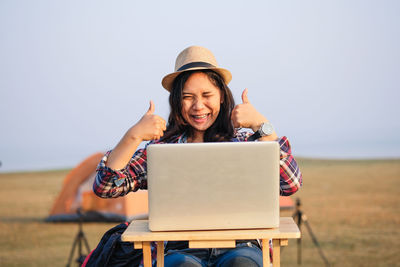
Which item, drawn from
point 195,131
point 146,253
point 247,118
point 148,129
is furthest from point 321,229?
point 146,253

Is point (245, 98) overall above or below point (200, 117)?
above

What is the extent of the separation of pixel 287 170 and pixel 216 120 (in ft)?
2.06

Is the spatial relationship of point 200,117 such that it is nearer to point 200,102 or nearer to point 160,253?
point 200,102

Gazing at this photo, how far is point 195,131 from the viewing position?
312cm

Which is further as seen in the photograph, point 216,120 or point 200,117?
point 216,120

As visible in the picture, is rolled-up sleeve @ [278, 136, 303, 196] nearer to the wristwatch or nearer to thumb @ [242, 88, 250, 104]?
the wristwatch

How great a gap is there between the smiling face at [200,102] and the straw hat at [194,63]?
0.20 feet

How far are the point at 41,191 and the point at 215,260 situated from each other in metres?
12.7

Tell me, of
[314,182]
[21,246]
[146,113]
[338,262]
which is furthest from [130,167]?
[314,182]

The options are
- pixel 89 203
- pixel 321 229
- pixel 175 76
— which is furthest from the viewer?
pixel 89 203

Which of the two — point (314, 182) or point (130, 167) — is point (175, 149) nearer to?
point (130, 167)

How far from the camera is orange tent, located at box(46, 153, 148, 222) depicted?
28.3ft

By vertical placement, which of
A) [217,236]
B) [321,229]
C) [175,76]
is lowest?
[321,229]

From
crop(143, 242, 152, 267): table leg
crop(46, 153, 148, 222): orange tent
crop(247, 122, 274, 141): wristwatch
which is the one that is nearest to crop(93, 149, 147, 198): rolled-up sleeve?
crop(143, 242, 152, 267): table leg
